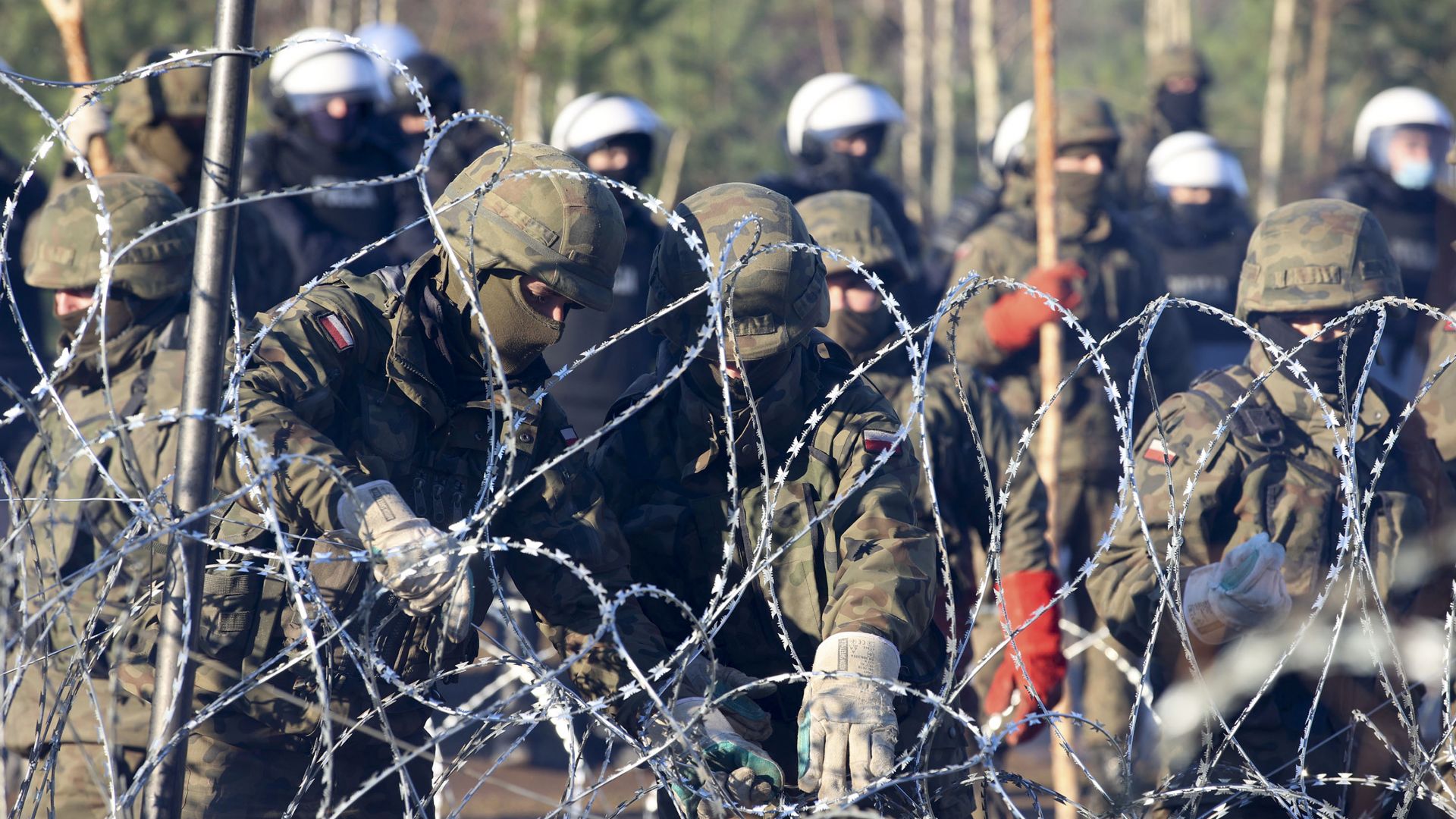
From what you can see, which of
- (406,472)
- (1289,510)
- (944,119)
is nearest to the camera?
(406,472)

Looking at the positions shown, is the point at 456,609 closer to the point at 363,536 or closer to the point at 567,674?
the point at 363,536

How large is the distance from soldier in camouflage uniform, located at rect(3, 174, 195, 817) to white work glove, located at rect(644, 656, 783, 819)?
1193 millimetres

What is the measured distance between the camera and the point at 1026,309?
6.32 meters

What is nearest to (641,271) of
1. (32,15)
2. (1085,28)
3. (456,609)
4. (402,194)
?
(402,194)

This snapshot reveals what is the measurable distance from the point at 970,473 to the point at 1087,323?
2189 mm

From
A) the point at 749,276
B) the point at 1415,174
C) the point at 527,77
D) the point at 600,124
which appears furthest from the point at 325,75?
the point at 527,77

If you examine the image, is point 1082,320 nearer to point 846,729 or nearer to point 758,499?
point 758,499

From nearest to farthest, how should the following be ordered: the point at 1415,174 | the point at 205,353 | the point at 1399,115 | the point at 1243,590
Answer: the point at 205,353 < the point at 1243,590 < the point at 1415,174 < the point at 1399,115

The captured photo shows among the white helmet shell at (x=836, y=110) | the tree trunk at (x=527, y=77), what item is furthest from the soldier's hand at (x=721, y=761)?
the tree trunk at (x=527, y=77)

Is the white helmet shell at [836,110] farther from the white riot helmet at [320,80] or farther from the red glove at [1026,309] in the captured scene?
the white riot helmet at [320,80]

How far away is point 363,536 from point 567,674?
3.44 feet

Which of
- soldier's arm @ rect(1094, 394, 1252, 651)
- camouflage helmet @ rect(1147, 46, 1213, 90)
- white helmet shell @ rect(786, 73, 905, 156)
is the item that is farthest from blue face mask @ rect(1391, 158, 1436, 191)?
soldier's arm @ rect(1094, 394, 1252, 651)

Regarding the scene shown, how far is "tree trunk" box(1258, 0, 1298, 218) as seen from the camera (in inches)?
697

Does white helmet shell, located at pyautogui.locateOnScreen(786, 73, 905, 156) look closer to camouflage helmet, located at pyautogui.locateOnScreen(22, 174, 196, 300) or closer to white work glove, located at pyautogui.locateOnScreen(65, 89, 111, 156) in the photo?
white work glove, located at pyautogui.locateOnScreen(65, 89, 111, 156)
